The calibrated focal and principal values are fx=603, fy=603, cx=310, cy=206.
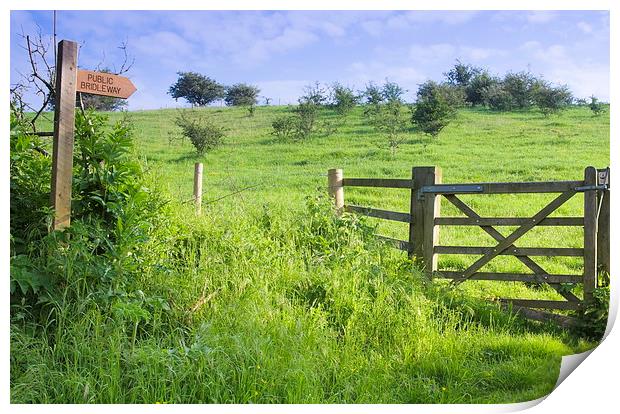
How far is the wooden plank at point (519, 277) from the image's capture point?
13.4ft

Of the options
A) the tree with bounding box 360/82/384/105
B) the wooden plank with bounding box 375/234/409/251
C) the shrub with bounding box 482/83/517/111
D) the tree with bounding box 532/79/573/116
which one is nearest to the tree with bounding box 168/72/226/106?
the tree with bounding box 360/82/384/105

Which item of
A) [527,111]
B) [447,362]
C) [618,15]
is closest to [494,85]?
[527,111]

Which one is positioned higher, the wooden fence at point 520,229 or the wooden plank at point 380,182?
the wooden plank at point 380,182

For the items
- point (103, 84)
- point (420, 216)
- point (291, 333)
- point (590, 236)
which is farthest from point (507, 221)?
point (103, 84)

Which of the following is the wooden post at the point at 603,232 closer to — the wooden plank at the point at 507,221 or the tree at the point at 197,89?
the wooden plank at the point at 507,221

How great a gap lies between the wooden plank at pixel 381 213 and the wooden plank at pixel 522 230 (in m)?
0.65

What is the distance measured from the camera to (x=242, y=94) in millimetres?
7785

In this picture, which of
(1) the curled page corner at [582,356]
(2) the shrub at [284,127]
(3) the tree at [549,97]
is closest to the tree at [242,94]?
(2) the shrub at [284,127]

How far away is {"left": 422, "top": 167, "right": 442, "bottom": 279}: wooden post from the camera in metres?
4.64

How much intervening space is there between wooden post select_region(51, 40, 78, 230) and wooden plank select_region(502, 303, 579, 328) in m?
2.99

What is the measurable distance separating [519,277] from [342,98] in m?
5.01

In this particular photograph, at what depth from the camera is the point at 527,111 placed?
9.57 metres

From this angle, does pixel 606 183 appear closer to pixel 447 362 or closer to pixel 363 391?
pixel 447 362

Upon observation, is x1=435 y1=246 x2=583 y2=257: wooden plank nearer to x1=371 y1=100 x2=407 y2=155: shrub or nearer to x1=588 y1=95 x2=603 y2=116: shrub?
x1=371 y1=100 x2=407 y2=155: shrub
